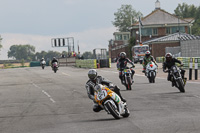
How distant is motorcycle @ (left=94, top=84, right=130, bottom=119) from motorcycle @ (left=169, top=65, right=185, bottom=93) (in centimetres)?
646

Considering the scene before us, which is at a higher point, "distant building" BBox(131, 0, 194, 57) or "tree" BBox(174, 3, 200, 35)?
"tree" BBox(174, 3, 200, 35)

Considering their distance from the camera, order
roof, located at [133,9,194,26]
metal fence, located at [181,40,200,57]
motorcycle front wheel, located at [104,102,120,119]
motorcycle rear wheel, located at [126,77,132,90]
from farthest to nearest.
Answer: roof, located at [133,9,194,26] < metal fence, located at [181,40,200,57] < motorcycle rear wheel, located at [126,77,132,90] < motorcycle front wheel, located at [104,102,120,119]

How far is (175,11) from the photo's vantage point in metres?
148

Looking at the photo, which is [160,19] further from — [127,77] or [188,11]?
[127,77]

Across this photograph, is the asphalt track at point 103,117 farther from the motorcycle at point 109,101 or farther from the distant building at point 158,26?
the distant building at point 158,26

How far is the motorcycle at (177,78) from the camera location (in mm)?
16245

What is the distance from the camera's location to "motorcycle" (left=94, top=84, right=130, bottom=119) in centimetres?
991

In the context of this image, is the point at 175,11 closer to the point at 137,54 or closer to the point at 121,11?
the point at 121,11

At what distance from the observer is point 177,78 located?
53.6 ft

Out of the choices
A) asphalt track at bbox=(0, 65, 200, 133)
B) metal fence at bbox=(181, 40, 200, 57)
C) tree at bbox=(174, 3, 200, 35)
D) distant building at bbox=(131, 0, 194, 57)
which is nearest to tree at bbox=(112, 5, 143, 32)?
tree at bbox=(174, 3, 200, 35)

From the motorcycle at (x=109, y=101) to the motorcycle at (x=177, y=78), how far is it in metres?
6.46

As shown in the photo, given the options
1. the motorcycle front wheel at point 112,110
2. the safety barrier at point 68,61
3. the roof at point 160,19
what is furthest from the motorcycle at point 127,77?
the roof at point 160,19

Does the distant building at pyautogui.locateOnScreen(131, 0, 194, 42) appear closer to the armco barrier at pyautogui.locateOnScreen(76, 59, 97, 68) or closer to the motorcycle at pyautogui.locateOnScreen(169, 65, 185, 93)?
the armco barrier at pyautogui.locateOnScreen(76, 59, 97, 68)

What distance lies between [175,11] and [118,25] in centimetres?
2026
